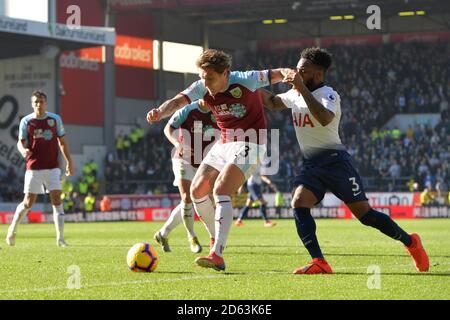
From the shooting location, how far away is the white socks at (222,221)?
31.8 ft

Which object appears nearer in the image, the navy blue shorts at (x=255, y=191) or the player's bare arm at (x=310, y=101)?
the player's bare arm at (x=310, y=101)

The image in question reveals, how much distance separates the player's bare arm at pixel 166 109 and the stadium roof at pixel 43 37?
27639 mm

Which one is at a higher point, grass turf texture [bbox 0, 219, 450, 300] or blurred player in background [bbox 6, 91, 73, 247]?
blurred player in background [bbox 6, 91, 73, 247]

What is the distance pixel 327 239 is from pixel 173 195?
20.5 meters

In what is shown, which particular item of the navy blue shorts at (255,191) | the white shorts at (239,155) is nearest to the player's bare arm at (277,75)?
the white shorts at (239,155)

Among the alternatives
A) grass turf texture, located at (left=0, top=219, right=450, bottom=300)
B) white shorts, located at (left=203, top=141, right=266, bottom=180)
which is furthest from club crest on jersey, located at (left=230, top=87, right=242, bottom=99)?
grass turf texture, located at (left=0, top=219, right=450, bottom=300)

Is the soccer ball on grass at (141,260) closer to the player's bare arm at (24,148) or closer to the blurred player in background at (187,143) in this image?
the blurred player in background at (187,143)

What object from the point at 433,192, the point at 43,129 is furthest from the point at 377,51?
the point at 43,129

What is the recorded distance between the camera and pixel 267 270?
10.4 m

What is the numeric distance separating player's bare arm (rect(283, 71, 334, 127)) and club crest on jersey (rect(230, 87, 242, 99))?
79 centimetres

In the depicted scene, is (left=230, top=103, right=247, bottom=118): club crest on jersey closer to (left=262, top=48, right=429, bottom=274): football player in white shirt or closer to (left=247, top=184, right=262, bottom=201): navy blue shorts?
(left=262, top=48, right=429, bottom=274): football player in white shirt

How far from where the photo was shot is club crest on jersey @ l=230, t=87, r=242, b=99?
32.8 feet

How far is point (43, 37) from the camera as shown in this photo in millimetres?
38375
